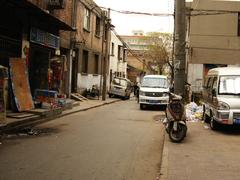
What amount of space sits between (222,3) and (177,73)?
1743 centimetres

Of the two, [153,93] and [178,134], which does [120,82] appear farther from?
[178,134]

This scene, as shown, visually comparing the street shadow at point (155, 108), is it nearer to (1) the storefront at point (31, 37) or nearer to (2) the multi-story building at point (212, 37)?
(2) the multi-story building at point (212, 37)

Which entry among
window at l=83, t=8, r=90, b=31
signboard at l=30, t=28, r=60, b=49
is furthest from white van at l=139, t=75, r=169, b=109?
window at l=83, t=8, r=90, b=31

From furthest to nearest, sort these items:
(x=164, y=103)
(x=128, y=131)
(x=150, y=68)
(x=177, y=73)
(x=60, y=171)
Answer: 1. (x=150, y=68)
2. (x=164, y=103)
3. (x=177, y=73)
4. (x=128, y=131)
5. (x=60, y=171)

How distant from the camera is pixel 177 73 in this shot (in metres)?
16.0

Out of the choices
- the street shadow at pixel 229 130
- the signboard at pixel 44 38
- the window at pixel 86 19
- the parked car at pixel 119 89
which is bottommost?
the street shadow at pixel 229 130

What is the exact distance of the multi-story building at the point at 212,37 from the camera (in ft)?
104

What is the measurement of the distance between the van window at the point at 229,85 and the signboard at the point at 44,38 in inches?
315

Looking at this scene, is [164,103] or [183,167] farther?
[164,103]

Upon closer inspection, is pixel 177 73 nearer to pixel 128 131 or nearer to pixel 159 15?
pixel 128 131

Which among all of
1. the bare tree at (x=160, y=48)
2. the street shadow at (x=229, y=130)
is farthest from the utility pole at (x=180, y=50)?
the bare tree at (x=160, y=48)

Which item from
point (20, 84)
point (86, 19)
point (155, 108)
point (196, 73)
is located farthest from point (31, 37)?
point (196, 73)

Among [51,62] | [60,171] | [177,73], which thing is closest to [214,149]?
[60,171]

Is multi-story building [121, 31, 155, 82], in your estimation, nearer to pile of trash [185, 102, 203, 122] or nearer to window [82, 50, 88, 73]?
window [82, 50, 88, 73]
